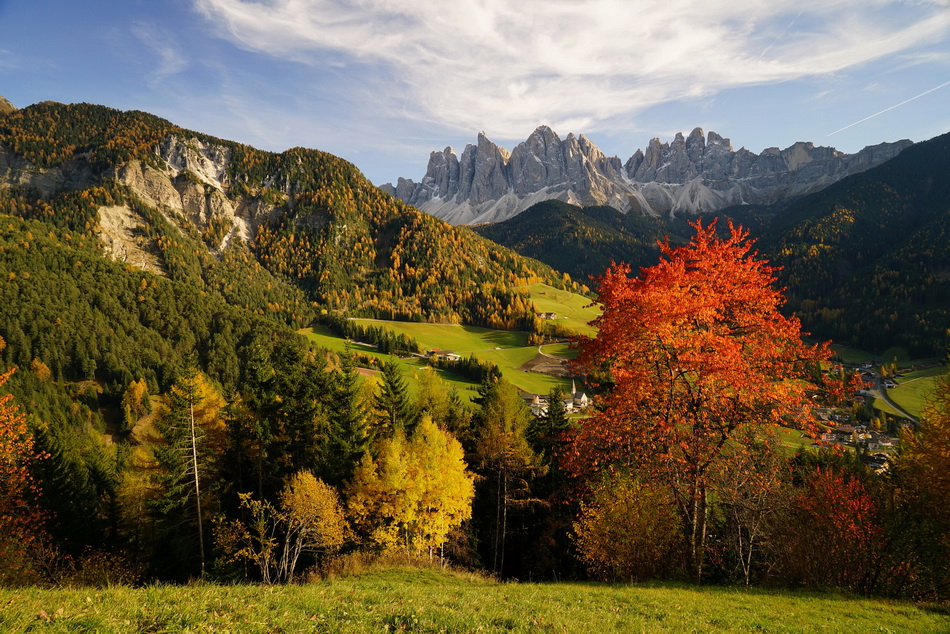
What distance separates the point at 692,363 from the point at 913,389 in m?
173

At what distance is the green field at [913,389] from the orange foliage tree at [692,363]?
462ft

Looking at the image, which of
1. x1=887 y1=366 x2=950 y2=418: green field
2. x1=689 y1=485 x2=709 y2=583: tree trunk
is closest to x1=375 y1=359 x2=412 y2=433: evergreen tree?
x1=689 y1=485 x2=709 y2=583: tree trunk

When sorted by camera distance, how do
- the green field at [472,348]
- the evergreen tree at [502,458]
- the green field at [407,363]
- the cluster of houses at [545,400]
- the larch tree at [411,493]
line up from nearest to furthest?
the larch tree at [411,493] < the evergreen tree at [502,458] < the cluster of houses at [545,400] < the green field at [407,363] < the green field at [472,348]

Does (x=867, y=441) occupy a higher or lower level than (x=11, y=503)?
lower

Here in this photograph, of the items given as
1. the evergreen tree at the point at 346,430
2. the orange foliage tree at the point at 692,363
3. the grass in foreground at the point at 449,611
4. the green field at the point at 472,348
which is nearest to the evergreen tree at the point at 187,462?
the evergreen tree at the point at 346,430

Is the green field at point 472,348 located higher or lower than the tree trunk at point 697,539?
lower

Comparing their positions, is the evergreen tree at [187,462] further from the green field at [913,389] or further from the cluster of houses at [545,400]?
the green field at [913,389]

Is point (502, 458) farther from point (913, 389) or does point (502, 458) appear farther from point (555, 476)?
point (913, 389)

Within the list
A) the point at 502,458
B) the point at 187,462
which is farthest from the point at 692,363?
the point at 187,462

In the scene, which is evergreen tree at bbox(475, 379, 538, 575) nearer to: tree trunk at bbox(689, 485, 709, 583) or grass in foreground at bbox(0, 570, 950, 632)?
tree trunk at bbox(689, 485, 709, 583)

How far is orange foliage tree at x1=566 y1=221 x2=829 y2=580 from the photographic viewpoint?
1436cm

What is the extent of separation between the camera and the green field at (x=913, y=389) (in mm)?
113444

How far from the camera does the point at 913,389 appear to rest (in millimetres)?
126688

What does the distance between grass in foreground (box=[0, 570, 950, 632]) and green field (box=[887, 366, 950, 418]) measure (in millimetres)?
140605
